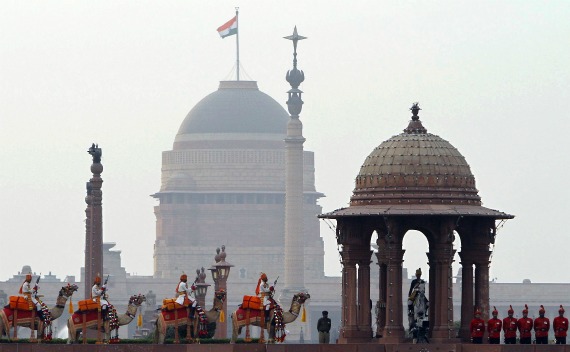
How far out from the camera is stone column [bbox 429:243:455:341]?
172ft

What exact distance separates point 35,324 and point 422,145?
34.7ft

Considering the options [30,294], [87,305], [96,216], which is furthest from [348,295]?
[96,216]

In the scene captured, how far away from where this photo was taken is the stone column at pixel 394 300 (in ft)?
173

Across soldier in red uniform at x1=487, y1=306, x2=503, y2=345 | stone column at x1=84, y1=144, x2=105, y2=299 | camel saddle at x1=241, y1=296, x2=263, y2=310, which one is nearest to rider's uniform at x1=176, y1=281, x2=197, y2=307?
camel saddle at x1=241, y1=296, x2=263, y2=310

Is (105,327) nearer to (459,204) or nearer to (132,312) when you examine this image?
(132,312)

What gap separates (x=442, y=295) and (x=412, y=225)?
171cm

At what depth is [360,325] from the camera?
5409cm

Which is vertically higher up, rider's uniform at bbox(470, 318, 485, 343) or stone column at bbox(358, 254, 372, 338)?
stone column at bbox(358, 254, 372, 338)

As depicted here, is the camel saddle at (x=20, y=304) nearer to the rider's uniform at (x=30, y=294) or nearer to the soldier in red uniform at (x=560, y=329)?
the rider's uniform at (x=30, y=294)

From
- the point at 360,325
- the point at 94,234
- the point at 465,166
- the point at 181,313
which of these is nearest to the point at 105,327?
the point at 181,313

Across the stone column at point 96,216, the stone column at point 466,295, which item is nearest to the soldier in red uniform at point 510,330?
the stone column at point 466,295

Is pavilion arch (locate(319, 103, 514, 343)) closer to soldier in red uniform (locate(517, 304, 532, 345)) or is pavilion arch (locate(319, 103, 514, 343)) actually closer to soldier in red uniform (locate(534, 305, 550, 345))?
soldier in red uniform (locate(517, 304, 532, 345))

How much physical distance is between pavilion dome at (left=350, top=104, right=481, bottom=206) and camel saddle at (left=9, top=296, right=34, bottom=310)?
8.79m

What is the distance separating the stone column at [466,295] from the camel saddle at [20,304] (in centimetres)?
1033
